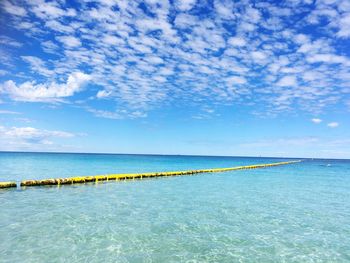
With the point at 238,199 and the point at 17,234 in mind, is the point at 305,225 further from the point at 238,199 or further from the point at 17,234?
the point at 17,234

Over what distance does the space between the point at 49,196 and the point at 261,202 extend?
2039cm

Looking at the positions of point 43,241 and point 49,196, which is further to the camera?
point 49,196

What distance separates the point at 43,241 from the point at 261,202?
1915cm

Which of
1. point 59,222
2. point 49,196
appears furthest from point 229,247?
point 49,196

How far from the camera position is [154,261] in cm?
1260

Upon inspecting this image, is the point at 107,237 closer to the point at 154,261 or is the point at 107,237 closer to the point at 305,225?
the point at 154,261

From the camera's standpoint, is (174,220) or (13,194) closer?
(174,220)

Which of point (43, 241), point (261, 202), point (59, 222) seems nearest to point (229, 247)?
point (43, 241)

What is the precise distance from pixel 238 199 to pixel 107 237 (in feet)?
52.3

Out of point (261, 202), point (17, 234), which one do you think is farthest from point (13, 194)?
point (261, 202)

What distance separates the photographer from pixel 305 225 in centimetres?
1872

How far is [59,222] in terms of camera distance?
18.0 meters

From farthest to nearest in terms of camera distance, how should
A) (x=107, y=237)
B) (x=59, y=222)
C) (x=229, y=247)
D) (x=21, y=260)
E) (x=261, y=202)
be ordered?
(x=261, y=202) → (x=59, y=222) → (x=107, y=237) → (x=229, y=247) → (x=21, y=260)

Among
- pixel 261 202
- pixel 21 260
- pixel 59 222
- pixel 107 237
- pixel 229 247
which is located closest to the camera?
pixel 21 260
